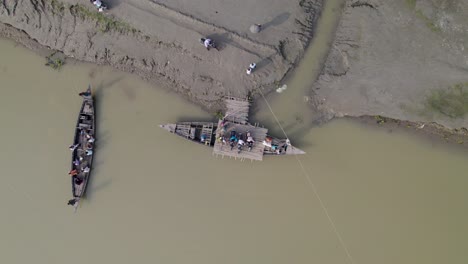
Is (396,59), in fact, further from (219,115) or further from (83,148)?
(83,148)

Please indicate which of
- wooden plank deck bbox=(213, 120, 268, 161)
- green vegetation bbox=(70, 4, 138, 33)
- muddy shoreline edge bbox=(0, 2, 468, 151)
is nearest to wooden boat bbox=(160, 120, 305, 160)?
wooden plank deck bbox=(213, 120, 268, 161)

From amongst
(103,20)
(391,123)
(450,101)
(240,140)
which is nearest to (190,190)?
(240,140)

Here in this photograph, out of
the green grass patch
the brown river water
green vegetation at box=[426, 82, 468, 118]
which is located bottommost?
the brown river water

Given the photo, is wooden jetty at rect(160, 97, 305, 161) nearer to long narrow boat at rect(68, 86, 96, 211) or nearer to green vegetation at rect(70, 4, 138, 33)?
long narrow boat at rect(68, 86, 96, 211)

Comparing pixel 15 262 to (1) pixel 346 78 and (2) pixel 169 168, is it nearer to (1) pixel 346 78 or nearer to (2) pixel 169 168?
(2) pixel 169 168

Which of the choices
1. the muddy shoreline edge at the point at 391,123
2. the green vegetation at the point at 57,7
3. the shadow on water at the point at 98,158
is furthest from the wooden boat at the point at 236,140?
the green vegetation at the point at 57,7

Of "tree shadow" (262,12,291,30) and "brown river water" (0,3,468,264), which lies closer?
"tree shadow" (262,12,291,30)

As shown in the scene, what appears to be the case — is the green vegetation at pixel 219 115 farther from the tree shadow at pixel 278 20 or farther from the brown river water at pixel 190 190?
the tree shadow at pixel 278 20
